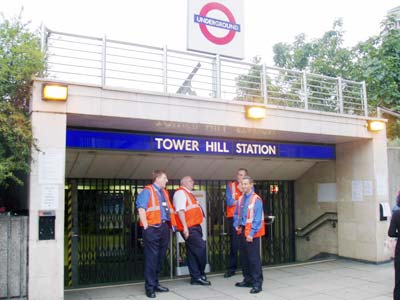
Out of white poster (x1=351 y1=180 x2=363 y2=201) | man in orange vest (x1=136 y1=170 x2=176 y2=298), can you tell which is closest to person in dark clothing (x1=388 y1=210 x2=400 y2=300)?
man in orange vest (x1=136 y1=170 x2=176 y2=298)

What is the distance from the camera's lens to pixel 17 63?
589 cm

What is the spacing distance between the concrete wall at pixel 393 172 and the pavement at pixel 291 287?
6.93 ft

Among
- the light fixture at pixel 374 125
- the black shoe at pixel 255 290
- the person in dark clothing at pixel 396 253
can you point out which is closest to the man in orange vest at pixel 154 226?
the black shoe at pixel 255 290

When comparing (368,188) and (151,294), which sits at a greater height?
(368,188)

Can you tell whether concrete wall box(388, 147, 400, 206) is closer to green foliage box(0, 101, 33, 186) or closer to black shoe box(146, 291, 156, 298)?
black shoe box(146, 291, 156, 298)

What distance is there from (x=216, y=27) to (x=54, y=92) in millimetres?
3849

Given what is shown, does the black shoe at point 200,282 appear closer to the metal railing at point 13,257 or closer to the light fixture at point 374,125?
the metal railing at point 13,257

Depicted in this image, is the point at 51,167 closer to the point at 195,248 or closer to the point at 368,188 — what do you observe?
the point at 195,248

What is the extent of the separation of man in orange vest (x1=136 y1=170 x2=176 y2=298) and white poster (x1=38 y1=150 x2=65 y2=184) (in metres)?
1.24

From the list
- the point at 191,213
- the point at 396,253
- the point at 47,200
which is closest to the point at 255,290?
the point at 191,213

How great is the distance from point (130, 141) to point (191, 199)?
1442 millimetres

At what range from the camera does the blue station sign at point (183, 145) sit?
7.00 meters

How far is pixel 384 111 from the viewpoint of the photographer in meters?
10.0

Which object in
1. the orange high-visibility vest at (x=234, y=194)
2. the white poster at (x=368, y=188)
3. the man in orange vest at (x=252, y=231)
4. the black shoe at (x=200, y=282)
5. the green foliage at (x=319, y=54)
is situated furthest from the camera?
the green foliage at (x=319, y=54)
